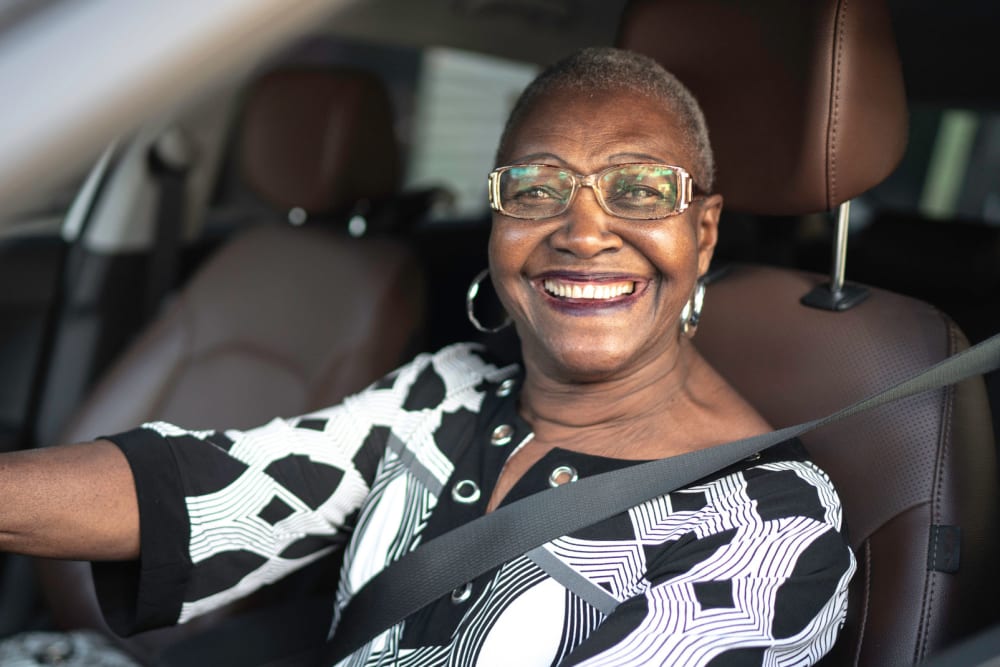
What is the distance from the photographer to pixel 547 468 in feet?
4.79

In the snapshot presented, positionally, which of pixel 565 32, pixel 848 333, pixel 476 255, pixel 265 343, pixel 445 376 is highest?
pixel 565 32

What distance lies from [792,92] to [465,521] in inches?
30.0

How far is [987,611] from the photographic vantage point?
138 cm

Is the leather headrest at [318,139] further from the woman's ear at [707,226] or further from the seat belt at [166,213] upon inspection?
the woman's ear at [707,226]

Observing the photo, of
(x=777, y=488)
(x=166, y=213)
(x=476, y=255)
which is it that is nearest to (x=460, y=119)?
(x=476, y=255)

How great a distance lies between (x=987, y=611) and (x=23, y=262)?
8.81 feet

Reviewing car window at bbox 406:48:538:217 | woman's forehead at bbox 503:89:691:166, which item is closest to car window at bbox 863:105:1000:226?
car window at bbox 406:48:538:217

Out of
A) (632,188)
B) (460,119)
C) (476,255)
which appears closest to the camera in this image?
(632,188)

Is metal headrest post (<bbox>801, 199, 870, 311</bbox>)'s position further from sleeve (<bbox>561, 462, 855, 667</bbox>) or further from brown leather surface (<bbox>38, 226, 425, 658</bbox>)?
brown leather surface (<bbox>38, 226, 425, 658</bbox>)

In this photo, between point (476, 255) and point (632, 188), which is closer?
point (632, 188)

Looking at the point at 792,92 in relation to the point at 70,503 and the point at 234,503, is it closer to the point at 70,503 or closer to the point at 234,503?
the point at 234,503

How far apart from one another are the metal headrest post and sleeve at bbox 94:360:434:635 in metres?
0.66

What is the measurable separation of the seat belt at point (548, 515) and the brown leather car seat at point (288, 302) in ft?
2.73

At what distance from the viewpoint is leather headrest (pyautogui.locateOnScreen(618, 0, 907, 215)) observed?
152 centimetres
